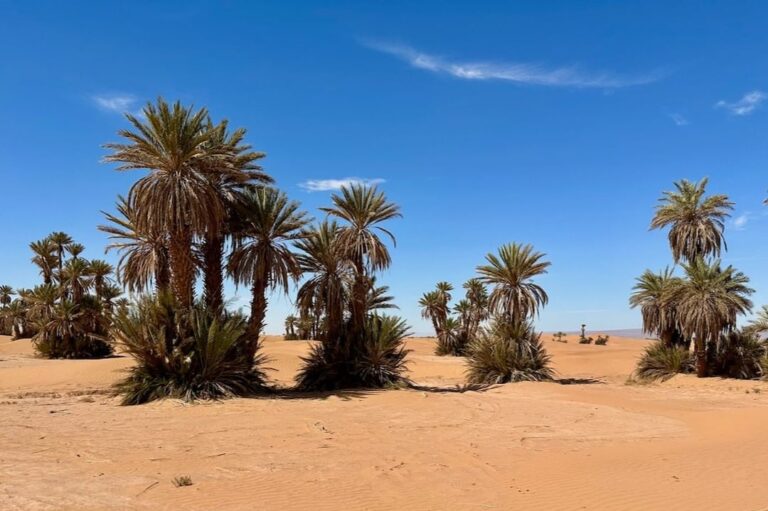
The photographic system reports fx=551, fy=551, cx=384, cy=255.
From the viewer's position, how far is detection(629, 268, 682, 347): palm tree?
2862 centimetres

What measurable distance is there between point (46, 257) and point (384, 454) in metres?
47.3

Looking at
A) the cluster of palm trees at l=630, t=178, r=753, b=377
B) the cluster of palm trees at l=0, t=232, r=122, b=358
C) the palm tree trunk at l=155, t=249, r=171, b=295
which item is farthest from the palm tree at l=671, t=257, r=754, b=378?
the cluster of palm trees at l=0, t=232, r=122, b=358

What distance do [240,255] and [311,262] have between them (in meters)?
2.64

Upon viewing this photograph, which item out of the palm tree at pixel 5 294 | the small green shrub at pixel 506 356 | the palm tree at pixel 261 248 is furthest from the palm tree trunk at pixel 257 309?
the palm tree at pixel 5 294

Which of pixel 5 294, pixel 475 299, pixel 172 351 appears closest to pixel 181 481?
pixel 172 351

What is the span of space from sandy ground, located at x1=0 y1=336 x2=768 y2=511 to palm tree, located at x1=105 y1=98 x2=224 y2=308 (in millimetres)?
5578

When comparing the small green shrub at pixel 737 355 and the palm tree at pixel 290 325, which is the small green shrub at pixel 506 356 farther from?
the palm tree at pixel 290 325

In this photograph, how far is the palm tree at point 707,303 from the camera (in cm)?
2520

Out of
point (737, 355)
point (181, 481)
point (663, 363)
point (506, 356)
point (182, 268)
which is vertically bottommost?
point (181, 481)

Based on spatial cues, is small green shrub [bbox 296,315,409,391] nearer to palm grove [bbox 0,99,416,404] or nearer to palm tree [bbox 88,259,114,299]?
palm grove [bbox 0,99,416,404]

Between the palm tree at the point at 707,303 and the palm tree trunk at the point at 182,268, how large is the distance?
71.9 ft

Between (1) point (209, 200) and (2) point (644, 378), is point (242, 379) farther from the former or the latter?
(2) point (644, 378)

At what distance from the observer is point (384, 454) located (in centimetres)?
1003

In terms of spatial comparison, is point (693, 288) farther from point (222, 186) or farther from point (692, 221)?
point (222, 186)
